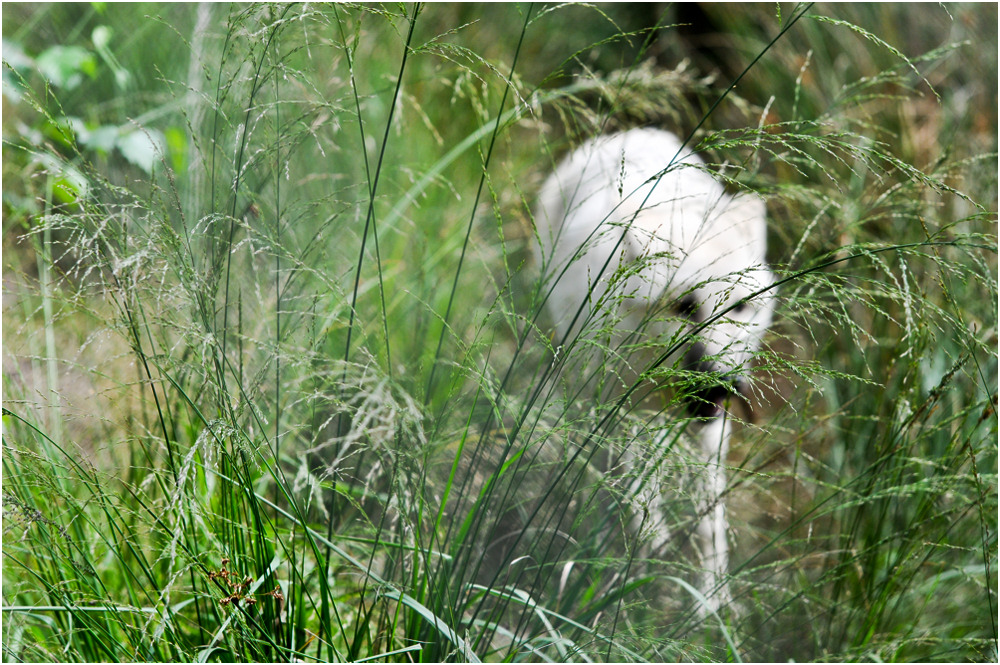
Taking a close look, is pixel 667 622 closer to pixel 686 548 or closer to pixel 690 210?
pixel 686 548

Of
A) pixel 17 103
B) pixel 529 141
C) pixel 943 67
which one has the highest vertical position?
pixel 943 67

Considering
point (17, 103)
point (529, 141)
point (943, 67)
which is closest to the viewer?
point (17, 103)

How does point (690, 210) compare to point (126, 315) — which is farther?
point (690, 210)

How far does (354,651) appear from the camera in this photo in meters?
0.92

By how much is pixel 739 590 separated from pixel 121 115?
64.0 inches

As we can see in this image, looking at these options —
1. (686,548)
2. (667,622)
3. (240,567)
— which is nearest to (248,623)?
(240,567)

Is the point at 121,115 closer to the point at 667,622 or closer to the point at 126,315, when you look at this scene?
the point at 126,315

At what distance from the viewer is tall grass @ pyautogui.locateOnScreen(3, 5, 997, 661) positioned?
874 mm

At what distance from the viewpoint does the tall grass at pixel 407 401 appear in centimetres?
87

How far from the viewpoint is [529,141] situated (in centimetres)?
295

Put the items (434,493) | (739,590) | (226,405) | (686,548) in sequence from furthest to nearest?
1. (686,548)
2. (739,590)
3. (434,493)
4. (226,405)

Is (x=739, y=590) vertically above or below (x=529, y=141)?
below

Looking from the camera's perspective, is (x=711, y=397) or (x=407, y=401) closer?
(x=407, y=401)

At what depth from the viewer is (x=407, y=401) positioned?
78 centimetres
